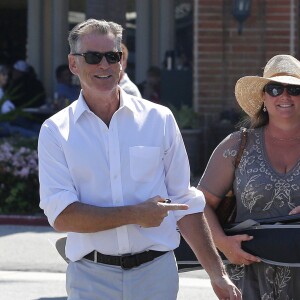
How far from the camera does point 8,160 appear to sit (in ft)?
39.3

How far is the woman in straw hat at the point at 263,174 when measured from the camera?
4883 mm

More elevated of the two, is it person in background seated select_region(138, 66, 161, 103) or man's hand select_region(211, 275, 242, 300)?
person in background seated select_region(138, 66, 161, 103)

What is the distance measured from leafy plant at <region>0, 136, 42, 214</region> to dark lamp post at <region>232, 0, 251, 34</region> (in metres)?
3.34

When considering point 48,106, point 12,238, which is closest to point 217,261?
point 12,238

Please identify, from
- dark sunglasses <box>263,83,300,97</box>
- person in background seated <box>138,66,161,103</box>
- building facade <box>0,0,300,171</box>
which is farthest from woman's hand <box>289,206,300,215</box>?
person in background seated <box>138,66,161,103</box>

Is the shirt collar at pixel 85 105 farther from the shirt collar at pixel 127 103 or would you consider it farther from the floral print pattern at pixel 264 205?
the floral print pattern at pixel 264 205

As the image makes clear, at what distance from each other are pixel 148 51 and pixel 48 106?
201 centimetres

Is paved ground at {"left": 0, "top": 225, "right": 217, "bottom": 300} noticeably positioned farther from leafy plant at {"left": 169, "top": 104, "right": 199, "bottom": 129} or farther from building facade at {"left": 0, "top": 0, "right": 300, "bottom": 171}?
building facade at {"left": 0, "top": 0, "right": 300, "bottom": 171}

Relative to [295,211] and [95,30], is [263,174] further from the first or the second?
[95,30]

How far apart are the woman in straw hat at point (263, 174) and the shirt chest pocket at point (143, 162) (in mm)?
810

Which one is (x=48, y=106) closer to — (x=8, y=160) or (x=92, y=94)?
(x=8, y=160)

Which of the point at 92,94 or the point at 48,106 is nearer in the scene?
the point at 92,94

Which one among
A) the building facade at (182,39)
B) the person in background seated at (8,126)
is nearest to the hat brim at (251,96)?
the building facade at (182,39)

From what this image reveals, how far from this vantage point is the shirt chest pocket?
422 centimetres
